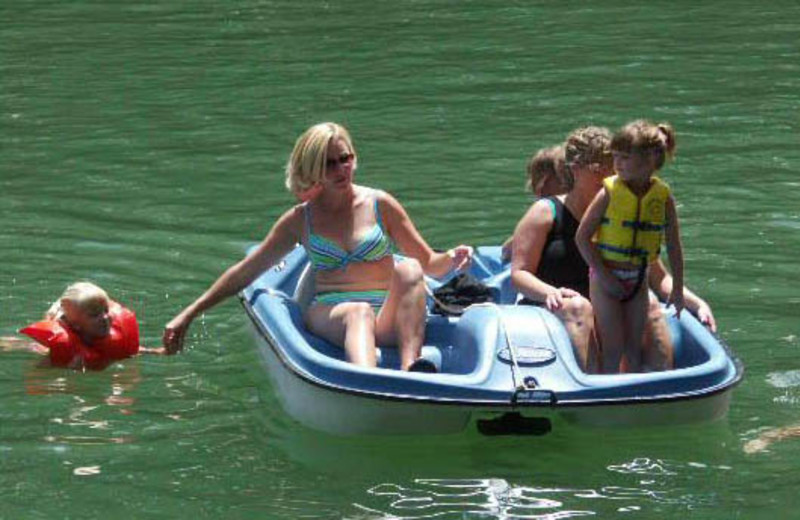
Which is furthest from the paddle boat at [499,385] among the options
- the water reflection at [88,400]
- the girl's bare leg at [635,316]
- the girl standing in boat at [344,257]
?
the water reflection at [88,400]

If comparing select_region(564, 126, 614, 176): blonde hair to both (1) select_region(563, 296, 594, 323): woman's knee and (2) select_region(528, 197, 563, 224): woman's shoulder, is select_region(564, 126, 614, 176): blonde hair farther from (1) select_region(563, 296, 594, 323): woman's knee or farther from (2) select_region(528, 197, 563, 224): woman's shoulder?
(1) select_region(563, 296, 594, 323): woman's knee

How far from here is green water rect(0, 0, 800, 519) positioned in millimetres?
7379

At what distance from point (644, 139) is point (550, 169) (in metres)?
1.21

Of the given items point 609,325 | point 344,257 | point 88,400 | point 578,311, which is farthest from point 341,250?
point 88,400

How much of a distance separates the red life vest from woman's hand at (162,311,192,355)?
582 mm

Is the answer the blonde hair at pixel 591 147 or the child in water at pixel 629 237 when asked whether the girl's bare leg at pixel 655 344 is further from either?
the blonde hair at pixel 591 147

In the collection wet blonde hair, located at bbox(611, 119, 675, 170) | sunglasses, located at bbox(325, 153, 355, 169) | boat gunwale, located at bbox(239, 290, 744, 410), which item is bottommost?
boat gunwale, located at bbox(239, 290, 744, 410)

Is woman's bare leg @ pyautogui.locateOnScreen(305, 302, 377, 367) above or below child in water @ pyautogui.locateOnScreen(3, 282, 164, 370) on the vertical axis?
above

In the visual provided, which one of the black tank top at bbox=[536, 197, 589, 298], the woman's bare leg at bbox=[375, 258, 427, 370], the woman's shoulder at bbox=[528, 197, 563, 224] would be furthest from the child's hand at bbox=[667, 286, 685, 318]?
the woman's bare leg at bbox=[375, 258, 427, 370]

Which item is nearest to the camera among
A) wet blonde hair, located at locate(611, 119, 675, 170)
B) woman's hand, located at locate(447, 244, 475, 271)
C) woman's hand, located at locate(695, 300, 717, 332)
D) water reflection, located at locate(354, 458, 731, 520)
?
water reflection, located at locate(354, 458, 731, 520)

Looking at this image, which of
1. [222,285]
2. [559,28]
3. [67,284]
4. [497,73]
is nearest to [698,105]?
[497,73]

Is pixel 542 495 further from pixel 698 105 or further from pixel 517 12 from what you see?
pixel 517 12

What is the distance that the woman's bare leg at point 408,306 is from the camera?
311 inches

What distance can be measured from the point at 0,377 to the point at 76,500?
1725 mm
